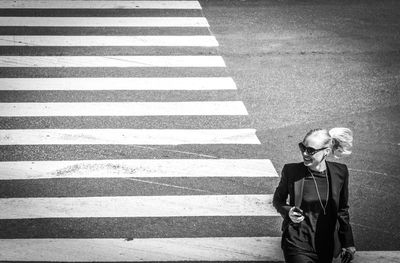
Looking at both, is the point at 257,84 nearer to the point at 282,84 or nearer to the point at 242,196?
the point at 282,84

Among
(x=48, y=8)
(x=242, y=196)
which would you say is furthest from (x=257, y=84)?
(x=48, y=8)

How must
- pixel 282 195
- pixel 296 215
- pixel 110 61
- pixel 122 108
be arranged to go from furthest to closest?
pixel 110 61 < pixel 122 108 < pixel 282 195 < pixel 296 215

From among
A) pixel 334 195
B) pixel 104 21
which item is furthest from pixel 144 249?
pixel 104 21

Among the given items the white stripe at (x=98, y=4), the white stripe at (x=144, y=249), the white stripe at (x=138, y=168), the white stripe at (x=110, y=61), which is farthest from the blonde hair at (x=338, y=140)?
the white stripe at (x=98, y=4)

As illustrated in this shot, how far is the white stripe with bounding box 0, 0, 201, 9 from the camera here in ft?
52.4

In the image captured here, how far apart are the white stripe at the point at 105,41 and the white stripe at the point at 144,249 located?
5.87 metres

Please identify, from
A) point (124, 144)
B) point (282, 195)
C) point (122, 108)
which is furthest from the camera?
point (122, 108)

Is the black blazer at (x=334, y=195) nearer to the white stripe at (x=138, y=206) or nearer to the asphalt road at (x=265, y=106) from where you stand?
the asphalt road at (x=265, y=106)

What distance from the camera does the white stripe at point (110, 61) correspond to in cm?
1365

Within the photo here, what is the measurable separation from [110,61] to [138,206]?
14.7 feet

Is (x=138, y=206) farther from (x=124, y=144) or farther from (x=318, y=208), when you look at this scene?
(x=318, y=208)

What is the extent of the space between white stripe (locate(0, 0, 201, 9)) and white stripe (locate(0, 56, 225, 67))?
7.73 ft

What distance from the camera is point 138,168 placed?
1069cm

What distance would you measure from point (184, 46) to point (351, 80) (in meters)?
2.94
